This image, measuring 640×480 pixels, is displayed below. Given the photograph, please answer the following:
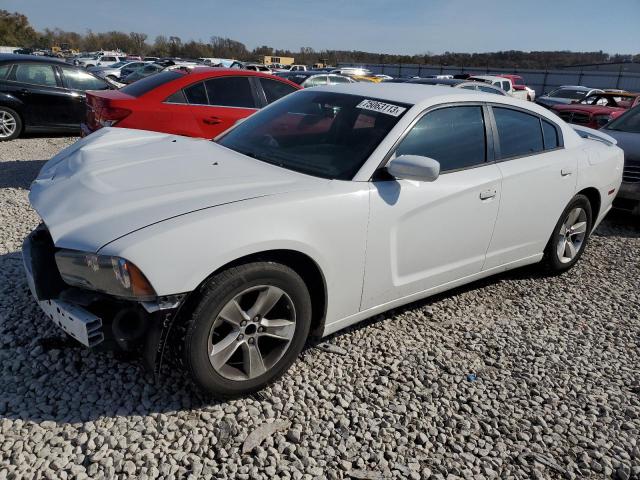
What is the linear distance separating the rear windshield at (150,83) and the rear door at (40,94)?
11.4ft

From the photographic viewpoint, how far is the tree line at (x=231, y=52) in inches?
2753

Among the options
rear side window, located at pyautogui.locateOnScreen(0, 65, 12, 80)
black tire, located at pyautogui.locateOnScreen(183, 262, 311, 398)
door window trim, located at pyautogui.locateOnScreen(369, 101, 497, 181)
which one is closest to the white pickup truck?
rear side window, located at pyautogui.locateOnScreen(0, 65, 12, 80)

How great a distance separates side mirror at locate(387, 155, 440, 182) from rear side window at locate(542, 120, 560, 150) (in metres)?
1.79

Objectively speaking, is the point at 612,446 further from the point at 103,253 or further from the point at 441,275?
the point at 103,253

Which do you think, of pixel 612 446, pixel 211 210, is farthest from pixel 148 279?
pixel 612 446

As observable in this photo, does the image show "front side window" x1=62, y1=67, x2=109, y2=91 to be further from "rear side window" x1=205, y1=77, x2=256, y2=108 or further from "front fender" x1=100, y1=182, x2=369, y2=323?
"front fender" x1=100, y1=182, x2=369, y2=323

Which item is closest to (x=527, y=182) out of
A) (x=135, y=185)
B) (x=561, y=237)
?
(x=561, y=237)

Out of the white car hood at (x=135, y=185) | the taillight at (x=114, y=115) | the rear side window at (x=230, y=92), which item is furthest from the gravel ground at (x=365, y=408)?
the rear side window at (x=230, y=92)

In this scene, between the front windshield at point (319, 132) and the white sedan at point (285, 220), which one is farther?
the front windshield at point (319, 132)

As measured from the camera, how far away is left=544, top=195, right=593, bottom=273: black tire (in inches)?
164

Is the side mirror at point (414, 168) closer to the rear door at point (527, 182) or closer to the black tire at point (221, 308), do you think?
the black tire at point (221, 308)

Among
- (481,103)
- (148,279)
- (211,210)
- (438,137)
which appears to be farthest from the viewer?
(481,103)

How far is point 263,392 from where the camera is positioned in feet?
8.71

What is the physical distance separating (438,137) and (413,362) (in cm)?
145
